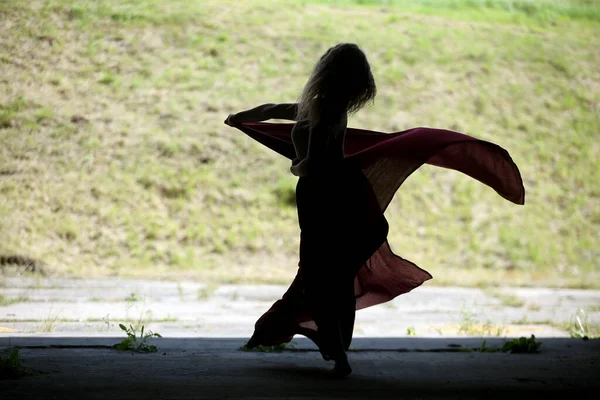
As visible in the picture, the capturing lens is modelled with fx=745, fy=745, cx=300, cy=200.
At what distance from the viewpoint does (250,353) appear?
468cm

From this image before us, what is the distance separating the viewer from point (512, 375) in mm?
4195

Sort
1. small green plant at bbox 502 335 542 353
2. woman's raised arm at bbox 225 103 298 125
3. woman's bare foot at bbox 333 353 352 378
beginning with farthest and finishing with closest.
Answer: small green plant at bbox 502 335 542 353 → woman's raised arm at bbox 225 103 298 125 → woman's bare foot at bbox 333 353 352 378

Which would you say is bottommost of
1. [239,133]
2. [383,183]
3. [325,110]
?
[383,183]

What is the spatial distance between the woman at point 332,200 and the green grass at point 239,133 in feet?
19.6

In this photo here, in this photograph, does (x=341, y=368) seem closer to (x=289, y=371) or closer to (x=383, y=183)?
(x=289, y=371)

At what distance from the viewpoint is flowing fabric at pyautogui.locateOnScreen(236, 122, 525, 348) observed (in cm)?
396

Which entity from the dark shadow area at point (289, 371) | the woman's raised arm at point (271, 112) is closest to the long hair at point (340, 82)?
the woman's raised arm at point (271, 112)

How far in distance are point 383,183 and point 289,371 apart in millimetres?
1155

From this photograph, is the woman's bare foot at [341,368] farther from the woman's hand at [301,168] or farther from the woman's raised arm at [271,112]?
the woman's raised arm at [271,112]

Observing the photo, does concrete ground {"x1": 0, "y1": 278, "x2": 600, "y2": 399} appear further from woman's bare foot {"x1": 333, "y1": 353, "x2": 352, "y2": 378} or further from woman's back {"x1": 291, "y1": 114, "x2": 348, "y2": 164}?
woman's back {"x1": 291, "y1": 114, "x2": 348, "y2": 164}

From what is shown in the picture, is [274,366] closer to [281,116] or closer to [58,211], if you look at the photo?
[281,116]

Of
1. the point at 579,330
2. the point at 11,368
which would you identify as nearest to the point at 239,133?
the point at 579,330

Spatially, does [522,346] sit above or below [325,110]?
below

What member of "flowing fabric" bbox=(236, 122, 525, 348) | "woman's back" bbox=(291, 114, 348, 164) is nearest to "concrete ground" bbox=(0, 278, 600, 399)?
"flowing fabric" bbox=(236, 122, 525, 348)
